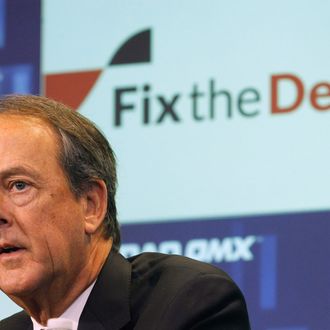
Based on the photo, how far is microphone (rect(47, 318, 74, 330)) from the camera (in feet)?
6.90

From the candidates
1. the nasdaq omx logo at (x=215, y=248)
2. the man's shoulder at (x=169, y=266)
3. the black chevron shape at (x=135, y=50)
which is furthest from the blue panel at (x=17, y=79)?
the man's shoulder at (x=169, y=266)

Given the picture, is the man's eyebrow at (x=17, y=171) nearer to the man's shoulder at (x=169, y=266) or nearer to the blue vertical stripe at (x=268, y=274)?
the man's shoulder at (x=169, y=266)

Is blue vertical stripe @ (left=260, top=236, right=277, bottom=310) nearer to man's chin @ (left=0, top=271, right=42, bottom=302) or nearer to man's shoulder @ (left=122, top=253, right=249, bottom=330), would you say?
man's shoulder @ (left=122, top=253, right=249, bottom=330)

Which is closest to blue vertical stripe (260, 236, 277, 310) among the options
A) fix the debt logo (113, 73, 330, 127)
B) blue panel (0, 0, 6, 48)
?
fix the debt logo (113, 73, 330, 127)

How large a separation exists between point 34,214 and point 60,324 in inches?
9.1

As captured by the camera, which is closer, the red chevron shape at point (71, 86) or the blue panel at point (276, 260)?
the blue panel at point (276, 260)

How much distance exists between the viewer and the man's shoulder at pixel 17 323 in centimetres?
242

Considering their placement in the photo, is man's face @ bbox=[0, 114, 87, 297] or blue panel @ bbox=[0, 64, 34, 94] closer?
man's face @ bbox=[0, 114, 87, 297]

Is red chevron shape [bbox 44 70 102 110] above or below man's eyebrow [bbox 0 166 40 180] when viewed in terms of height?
above

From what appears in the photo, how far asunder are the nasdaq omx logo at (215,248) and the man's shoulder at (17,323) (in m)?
0.73

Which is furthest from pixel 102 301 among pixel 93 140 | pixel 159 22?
pixel 159 22

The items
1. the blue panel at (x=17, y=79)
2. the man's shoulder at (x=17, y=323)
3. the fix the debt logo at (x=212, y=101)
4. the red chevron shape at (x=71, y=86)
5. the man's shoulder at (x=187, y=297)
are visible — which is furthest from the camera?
the blue panel at (x=17, y=79)

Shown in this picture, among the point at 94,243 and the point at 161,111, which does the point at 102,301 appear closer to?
the point at 94,243

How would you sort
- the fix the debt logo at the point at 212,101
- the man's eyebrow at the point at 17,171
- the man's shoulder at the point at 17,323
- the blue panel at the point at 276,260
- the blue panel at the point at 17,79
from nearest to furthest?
the man's eyebrow at the point at 17,171 → the man's shoulder at the point at 17,323 → the blue panel at the point at 276,260 → the fix the debt logo at the point at 212,101 → the blue panel at the point at 17,79
